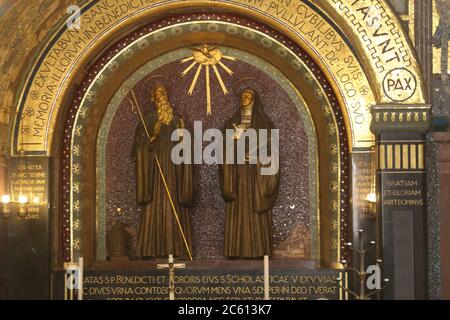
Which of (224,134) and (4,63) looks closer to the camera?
(4,63)

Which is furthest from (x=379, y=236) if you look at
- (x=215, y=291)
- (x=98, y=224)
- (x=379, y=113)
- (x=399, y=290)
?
(x=98, y=224)

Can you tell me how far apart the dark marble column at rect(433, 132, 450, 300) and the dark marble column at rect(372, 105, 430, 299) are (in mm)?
329

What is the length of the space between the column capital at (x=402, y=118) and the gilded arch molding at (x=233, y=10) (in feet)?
1.09

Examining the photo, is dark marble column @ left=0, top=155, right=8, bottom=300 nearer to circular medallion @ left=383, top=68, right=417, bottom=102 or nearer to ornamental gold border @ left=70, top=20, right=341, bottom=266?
Answer: ornamental gold border @ left=70, top=20, right=341, bottom=266

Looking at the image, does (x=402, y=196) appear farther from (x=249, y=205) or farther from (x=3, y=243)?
(x=3, y=243)

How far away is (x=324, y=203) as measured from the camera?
16.8m

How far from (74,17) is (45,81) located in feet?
3.45

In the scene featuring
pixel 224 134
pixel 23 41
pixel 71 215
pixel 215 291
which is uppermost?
pixel 23 41

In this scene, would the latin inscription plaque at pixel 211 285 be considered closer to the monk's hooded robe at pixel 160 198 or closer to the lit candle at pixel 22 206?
the monk's hooded robe at pixel 160 198

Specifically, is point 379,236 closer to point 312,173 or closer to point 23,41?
point 312,173

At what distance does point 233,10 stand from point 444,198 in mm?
4219

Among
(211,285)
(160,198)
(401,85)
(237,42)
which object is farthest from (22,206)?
(401,85)

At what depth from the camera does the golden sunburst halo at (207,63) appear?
1728 centimetres

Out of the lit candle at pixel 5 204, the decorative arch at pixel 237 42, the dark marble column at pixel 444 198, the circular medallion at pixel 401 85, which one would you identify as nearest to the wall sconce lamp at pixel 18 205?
the lit candle at pixel 5 204
